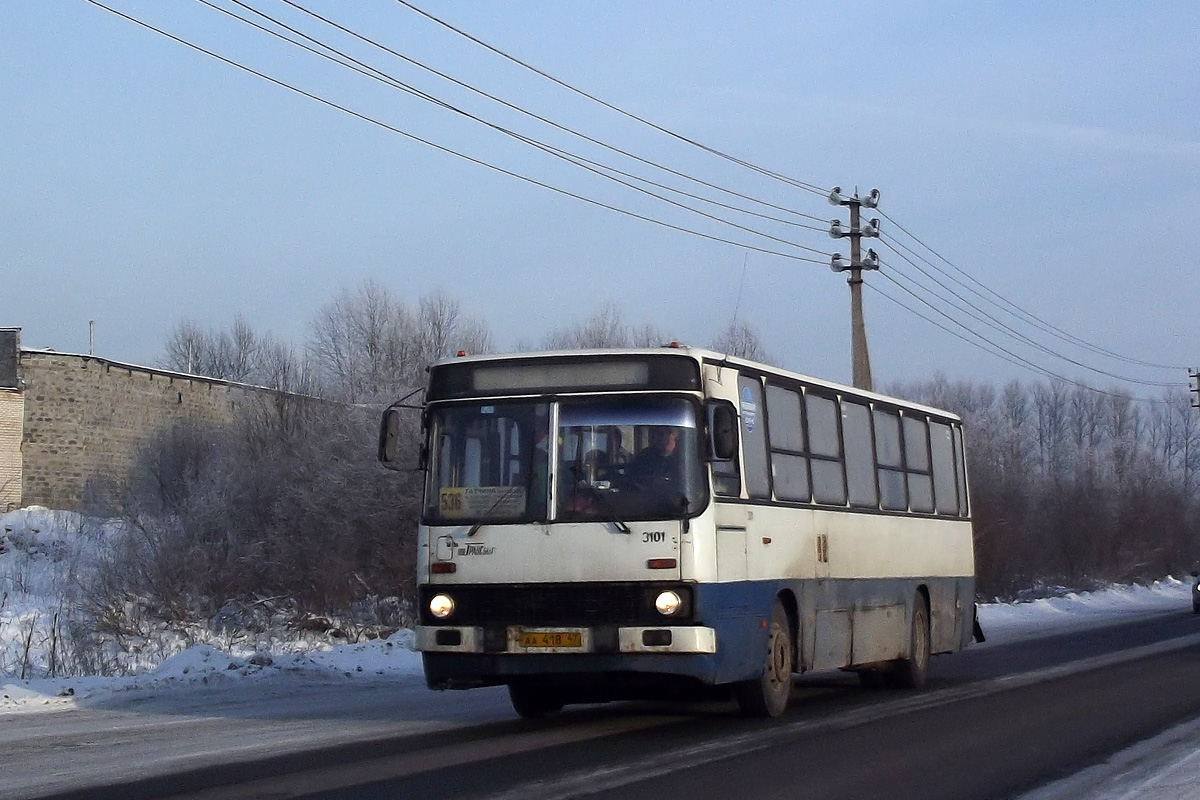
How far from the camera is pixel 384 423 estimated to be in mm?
12242

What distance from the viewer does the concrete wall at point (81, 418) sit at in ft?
173

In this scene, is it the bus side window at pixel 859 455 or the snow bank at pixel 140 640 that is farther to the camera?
the snow bank at pixel 140 640

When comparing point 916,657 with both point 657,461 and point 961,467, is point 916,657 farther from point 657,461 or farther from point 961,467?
point 657,461

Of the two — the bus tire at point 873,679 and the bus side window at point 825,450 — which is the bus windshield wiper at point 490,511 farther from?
the bus tire at point 873,679

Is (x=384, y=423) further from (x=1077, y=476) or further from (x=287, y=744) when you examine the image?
(x=1077, y=476)

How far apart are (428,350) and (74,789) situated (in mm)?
42779

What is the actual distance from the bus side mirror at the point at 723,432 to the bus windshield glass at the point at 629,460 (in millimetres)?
203

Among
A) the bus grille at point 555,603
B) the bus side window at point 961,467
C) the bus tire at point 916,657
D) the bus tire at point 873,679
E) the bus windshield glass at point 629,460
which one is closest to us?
the bus grille at point 555,603

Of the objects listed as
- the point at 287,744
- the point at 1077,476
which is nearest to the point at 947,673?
the point at 287,744

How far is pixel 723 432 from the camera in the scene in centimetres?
1181

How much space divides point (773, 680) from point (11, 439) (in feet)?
148

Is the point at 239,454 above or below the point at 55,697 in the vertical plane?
above

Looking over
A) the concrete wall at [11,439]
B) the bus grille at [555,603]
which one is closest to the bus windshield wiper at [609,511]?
the bus grille at [555,603]

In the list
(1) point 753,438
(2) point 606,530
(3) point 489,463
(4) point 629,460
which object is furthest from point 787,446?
(3) point 489,463
